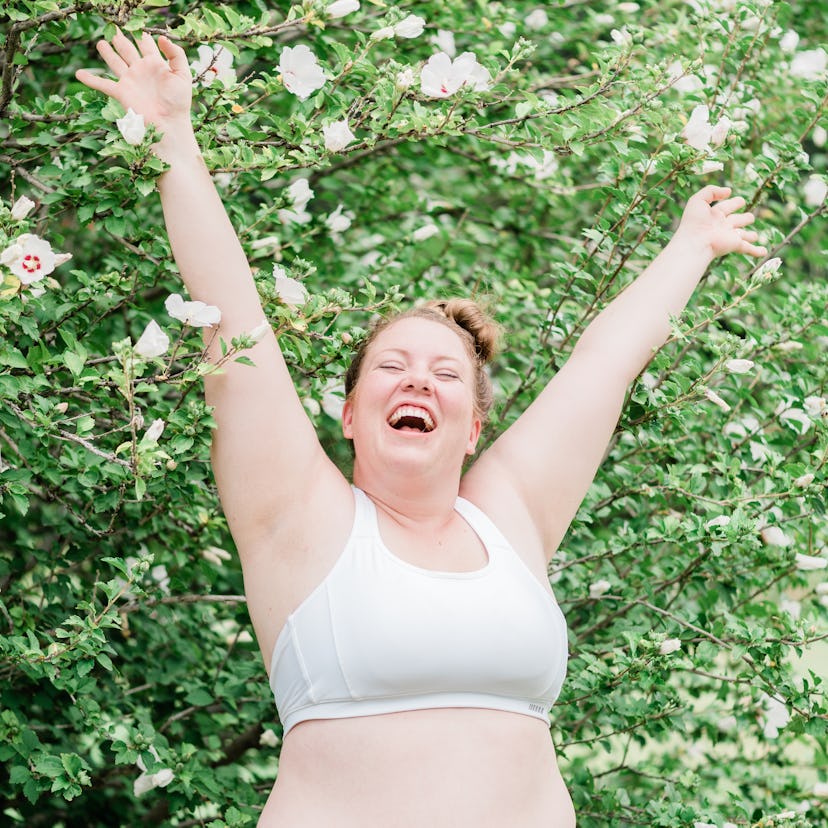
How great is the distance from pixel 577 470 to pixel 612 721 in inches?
29.0

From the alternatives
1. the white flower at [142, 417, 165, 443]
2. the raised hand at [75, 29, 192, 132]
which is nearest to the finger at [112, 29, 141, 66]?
the raised hand at [75, 29, 192, 132]

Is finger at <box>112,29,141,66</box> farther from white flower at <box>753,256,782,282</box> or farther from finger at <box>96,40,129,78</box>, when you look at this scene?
white flower at <box>753,256,782,282</box>

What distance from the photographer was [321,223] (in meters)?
2.98

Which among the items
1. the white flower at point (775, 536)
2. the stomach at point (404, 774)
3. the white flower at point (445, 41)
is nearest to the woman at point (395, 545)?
the stomach at point (404, 774)

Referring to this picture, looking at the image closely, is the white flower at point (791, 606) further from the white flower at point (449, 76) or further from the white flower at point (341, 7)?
the white flower at point (341, 7)

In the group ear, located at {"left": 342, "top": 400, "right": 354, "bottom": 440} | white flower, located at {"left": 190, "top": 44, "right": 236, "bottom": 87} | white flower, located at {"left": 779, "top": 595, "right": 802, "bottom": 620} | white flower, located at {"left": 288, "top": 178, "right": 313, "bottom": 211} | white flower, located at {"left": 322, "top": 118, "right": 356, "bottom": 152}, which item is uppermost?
white flower, located at {"left": 190, "top": 44, "right": 236, "bottom": 87}

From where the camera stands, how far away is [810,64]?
128 inches

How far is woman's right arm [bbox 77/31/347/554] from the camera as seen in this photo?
209cm

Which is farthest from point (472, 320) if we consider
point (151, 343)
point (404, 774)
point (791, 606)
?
point (791, 606)

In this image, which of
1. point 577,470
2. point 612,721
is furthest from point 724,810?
point 577,470

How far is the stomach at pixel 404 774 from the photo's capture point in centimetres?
193

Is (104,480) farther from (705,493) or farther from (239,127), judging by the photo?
(705,493)

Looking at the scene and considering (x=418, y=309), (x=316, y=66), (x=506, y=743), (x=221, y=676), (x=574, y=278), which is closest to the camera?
(x=506, y=743)

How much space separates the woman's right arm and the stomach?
0.39 metres
